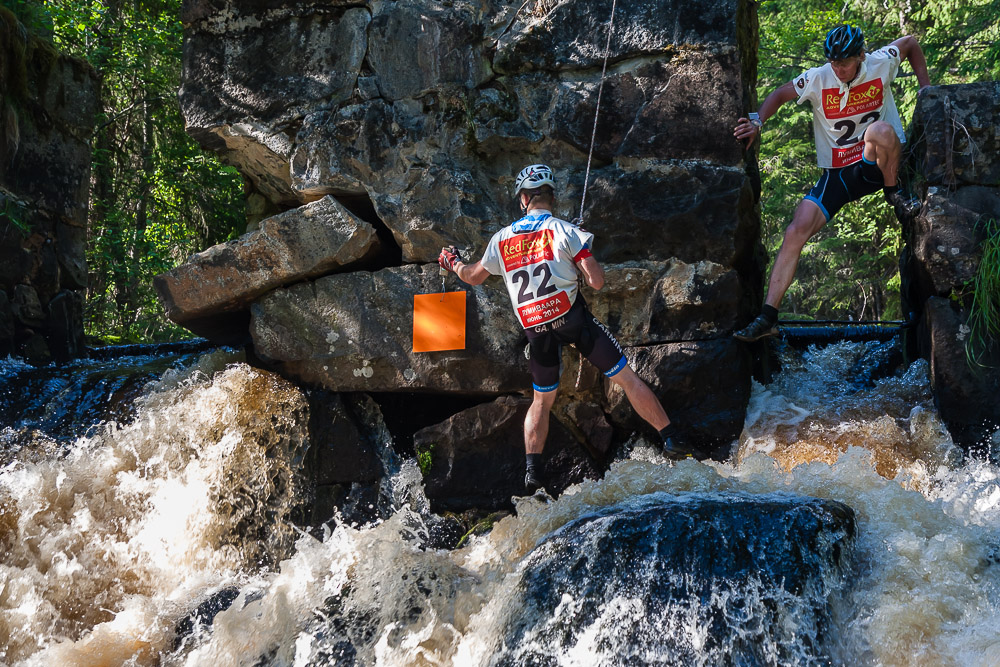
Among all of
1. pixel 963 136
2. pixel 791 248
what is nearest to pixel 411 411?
pixel 791 248

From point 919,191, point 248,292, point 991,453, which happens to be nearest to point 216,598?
point 248,292

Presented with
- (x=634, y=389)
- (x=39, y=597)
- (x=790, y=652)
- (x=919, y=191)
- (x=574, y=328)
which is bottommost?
(x=39, y=597)

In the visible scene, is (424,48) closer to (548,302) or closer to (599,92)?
(599,92)

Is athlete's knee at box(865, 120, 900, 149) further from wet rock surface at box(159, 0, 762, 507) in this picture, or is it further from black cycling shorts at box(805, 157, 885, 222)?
wet rock surface at box(159, 0, 762, 507)

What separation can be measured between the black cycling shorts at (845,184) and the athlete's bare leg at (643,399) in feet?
5.08

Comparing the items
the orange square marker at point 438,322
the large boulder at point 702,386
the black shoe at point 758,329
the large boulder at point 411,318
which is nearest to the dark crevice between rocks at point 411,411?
the large boulder at point 411,318

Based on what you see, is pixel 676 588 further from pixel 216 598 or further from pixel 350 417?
pixel 350 417

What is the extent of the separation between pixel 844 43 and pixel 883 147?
25.2 inches

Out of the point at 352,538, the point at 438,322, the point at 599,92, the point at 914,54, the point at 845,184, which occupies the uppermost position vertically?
the point at 914,54

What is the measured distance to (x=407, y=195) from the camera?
5.67 meters

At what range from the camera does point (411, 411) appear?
242 inches

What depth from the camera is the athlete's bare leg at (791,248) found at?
4988mm

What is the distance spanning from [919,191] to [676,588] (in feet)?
10.6

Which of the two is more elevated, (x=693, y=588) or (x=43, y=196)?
(x=43, y=196)
